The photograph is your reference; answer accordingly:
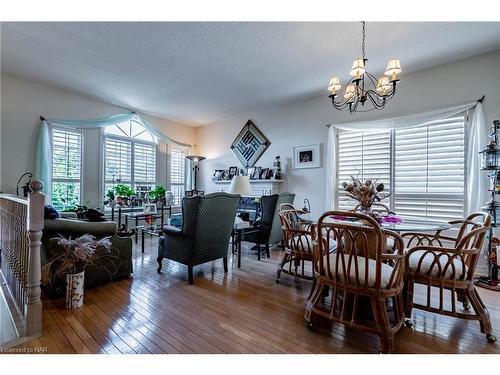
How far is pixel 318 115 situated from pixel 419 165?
1.90 metres

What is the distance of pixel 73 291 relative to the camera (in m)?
2.18

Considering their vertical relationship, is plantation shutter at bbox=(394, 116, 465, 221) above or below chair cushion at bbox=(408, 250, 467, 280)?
above

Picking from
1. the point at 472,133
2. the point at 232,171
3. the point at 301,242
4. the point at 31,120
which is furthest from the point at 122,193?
the point at 472,133

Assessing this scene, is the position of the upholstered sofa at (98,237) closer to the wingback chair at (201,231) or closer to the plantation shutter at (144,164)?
the wingback chair at (201,231)

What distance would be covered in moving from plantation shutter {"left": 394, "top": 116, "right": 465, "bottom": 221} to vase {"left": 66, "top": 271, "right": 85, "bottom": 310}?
13.9 feet

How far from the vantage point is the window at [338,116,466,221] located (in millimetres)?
3445

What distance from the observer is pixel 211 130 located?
6637 mm

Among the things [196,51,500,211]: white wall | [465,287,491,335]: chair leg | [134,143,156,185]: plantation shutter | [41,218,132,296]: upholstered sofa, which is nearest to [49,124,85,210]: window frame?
[134,143,156,185]: plantation shutter

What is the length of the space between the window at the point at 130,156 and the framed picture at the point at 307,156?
3394 millimetres

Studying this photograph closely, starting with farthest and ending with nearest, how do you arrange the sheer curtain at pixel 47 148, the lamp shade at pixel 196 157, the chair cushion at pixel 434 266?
the lamp shade at pixel 196 157, the sheer curtain at pixel 47 148, the chair cushion at pixel 434 266

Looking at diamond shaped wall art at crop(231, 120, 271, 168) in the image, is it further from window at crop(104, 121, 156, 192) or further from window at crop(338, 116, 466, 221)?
window at crop(104, 121, 156, 192)

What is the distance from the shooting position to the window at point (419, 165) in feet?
11.3

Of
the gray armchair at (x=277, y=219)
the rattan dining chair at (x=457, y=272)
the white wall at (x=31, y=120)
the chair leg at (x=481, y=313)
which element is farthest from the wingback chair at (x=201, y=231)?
the white wall at (x=31, y=120)
